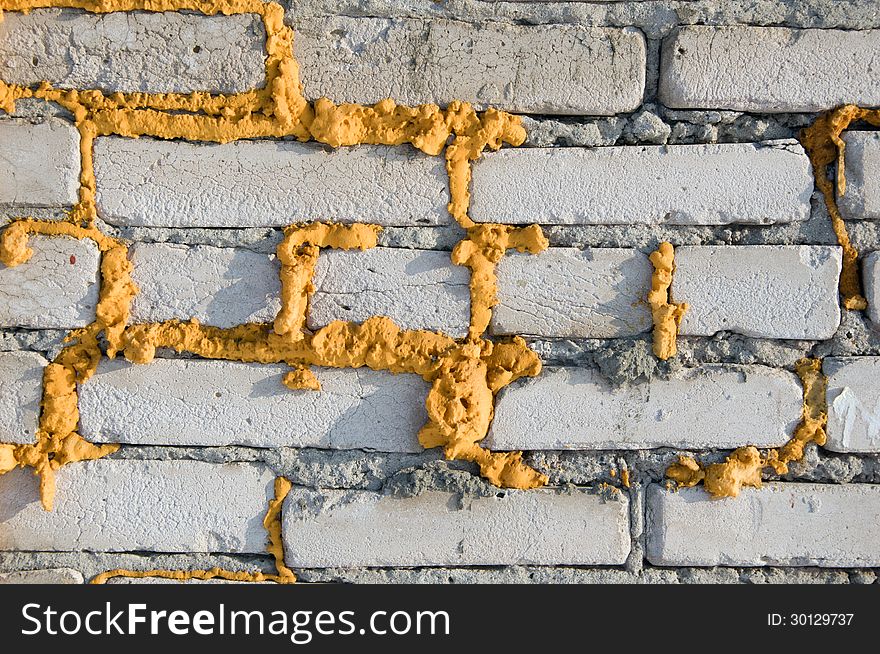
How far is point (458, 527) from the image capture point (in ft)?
5.94

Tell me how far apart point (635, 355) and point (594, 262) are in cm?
25

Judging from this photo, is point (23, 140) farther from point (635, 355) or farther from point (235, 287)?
point (635, 355)

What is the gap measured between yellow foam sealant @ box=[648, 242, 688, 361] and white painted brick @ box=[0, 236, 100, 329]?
1394 mm

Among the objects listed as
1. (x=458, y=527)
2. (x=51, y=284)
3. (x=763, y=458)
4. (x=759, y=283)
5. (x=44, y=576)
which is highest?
(x=759, y=283)

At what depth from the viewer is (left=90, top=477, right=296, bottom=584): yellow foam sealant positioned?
1814mm

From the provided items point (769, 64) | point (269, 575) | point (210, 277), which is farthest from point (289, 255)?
point (769, 64)

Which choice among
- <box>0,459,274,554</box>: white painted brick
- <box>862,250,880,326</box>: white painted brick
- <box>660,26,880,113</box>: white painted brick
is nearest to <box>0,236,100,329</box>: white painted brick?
<box>0,459,274,554</box>: white painted brick

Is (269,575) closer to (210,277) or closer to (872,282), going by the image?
(210,277)

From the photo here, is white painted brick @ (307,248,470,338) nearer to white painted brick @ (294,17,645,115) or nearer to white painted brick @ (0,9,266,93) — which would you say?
white painted brick @ (294,17,645,115)

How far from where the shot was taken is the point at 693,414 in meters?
1.79

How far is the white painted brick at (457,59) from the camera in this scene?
174cm

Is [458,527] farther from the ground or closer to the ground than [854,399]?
closer to the ground

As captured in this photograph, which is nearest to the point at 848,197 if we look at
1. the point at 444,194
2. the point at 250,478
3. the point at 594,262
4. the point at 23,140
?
the point at 594,262

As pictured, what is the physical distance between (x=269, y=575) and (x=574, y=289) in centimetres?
108
